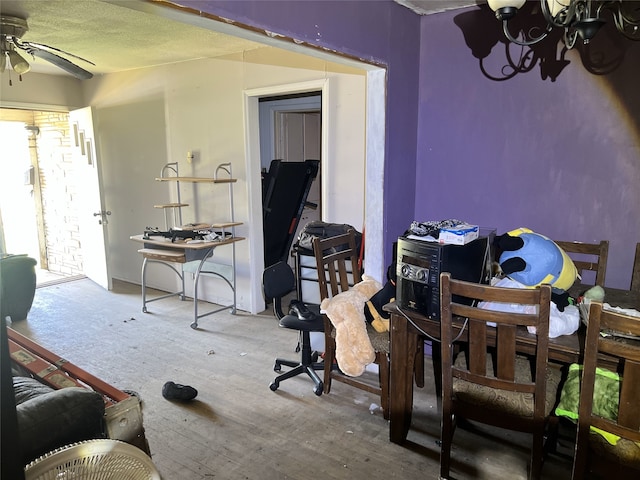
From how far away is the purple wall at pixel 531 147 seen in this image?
2.40 m

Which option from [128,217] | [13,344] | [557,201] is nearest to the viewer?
[13,344]

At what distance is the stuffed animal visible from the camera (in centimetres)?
210

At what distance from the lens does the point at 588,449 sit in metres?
1.60

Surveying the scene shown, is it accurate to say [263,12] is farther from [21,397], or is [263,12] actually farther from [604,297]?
[604,297]

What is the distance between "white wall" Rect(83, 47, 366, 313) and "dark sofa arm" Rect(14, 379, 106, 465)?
2319 mm

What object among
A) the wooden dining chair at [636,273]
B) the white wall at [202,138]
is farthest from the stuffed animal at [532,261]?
the white wall at [202,138]

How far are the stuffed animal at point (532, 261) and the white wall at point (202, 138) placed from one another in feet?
4.60

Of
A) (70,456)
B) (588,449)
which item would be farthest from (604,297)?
(70,456)

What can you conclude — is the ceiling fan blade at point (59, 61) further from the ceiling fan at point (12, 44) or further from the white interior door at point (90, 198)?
the white interior door at point (90, 198)

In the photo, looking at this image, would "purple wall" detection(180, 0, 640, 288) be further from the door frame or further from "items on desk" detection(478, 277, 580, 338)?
"items on desk" detection(478, 277, 580, 338)

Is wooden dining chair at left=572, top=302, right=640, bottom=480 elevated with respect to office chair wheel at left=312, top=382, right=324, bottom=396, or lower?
elevated

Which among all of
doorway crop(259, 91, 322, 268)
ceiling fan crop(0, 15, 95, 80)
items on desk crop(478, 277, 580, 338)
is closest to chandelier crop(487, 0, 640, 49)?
items on desk crop(478, 277, 580, 338)

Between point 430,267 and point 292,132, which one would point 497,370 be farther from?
point 292,132

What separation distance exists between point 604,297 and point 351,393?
150 centimetres
